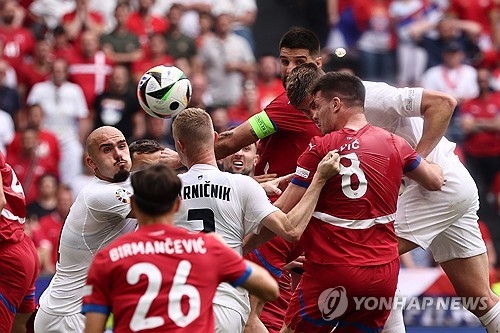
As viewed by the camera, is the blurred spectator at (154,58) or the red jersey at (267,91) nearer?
the red jersey at (267,91)

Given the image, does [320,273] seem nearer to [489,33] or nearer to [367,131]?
[367,131]

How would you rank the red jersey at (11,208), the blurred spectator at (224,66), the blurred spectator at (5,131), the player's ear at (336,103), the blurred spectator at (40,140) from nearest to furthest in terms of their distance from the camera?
the player's ear at (336,103) < the red jersey at (11,208) < the blurred spectator at (5,131) < the blurred spectator at (40,140) < the blurred spectator at (224,66)

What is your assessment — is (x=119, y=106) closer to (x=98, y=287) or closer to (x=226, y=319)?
(x=226, y=319)

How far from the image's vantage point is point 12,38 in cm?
1828

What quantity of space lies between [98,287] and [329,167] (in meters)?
2.28

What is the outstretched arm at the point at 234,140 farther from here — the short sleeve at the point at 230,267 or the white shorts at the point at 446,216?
the short sleeve at the point at 230,267

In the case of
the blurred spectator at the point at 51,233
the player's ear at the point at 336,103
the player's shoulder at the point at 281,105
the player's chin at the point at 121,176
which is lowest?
the blurred spectator at the point at 51,233

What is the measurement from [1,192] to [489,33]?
13391 mm

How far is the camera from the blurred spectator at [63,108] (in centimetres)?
1717

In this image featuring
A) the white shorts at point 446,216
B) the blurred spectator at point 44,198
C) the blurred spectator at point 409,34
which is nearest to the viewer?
the white shorts at point 446,216

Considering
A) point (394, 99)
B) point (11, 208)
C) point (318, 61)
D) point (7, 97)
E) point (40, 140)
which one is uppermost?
point (318, 61)

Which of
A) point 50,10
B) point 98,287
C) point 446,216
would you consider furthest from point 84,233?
point 50,10

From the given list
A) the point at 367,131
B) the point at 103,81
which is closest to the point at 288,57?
the point at 367,131

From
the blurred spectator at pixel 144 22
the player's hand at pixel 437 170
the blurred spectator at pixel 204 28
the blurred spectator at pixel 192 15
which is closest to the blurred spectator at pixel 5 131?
the blurred spectator at pixel 144 22
